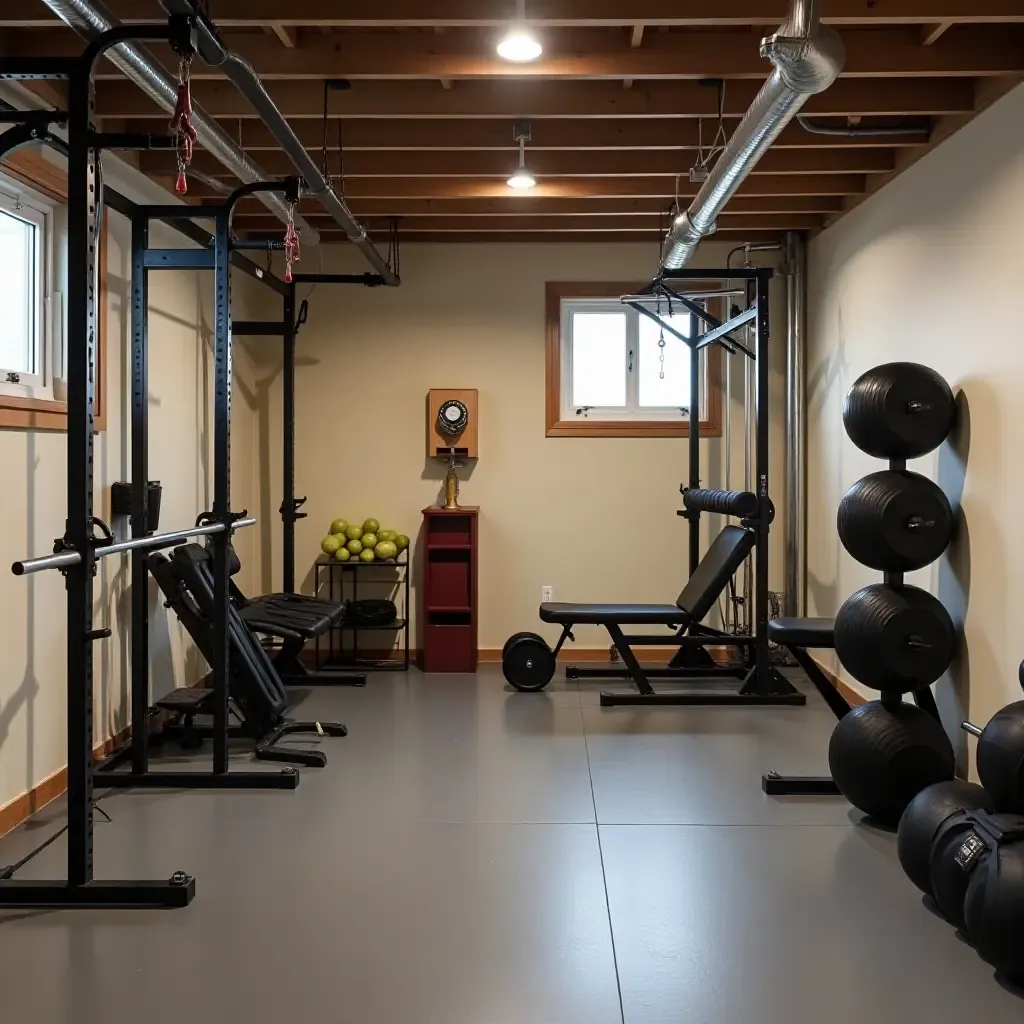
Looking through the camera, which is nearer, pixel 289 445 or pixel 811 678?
pixel 811 678

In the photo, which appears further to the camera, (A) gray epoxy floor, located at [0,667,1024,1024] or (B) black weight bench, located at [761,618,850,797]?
(B) black weight bench, located at [761,618,850,797]

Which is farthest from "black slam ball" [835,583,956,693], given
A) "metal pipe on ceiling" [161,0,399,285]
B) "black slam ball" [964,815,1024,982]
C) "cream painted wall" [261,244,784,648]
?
"cream painted wall" [261,244,784,648]

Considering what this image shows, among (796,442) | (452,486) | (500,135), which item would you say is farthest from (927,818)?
(452,486)

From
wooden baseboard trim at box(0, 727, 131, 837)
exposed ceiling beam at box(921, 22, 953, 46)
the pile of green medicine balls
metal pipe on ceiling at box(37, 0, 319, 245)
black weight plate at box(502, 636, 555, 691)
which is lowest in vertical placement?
wooden baseboard trim at box(0, 727, 131, 837)

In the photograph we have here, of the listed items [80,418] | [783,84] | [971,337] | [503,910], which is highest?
[783,84]

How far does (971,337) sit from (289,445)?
3.88 metres

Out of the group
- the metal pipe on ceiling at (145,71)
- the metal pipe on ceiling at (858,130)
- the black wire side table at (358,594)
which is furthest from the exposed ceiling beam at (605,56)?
the black wire side table at (358,594)

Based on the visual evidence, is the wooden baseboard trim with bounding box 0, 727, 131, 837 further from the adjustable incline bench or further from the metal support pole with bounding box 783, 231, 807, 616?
the metal support pole with bounding box 783, 231, 807, 616

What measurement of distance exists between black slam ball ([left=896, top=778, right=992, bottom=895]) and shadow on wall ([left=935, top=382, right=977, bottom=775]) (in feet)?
3.55

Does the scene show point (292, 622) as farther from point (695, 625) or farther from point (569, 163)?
point (569, 163)

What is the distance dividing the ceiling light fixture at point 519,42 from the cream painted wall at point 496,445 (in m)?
3.56

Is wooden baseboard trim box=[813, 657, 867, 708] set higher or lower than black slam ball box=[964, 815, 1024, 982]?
lower

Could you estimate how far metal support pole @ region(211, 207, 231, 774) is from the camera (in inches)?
152

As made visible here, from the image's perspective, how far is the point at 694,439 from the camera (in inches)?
240
